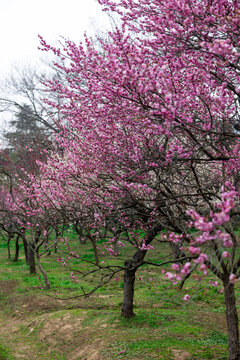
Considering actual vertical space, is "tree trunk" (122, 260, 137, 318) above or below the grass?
above

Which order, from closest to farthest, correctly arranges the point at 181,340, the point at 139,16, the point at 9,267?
1. the point at 139,16
2. the point at 181,340
3. the point at 9,267

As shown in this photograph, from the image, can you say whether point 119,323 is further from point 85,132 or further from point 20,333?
point 85,132

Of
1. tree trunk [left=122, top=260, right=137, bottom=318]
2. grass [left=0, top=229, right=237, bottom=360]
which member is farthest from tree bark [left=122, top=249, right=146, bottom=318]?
grass [left=0, top=229, right=237, bottom=360]

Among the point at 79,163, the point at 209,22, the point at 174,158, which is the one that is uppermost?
the point at 209,22

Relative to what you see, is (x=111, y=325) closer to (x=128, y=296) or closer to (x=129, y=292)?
(x=128, y=296)

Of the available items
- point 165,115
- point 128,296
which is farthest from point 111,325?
point 165,115

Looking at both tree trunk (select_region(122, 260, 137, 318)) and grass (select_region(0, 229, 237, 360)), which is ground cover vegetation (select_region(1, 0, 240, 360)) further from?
grass (select_region(0, 229, 237, 360))

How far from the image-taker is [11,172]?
19.8 m

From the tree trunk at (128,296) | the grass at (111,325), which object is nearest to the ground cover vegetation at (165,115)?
the tree trunk at (128,296)

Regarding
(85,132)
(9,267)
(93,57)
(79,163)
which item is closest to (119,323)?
(79,163)

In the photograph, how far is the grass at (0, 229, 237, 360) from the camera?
752 centimetres

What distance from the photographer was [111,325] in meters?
9.20

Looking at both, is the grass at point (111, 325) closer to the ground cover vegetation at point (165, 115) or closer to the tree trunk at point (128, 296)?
the tree trunk at point (128, 296)

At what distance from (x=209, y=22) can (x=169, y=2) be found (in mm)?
689
